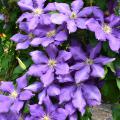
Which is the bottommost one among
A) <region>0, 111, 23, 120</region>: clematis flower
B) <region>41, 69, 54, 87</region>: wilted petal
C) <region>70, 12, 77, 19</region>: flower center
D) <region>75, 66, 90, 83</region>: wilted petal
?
<region>0, 111, 23, 120</region>: clematis flower

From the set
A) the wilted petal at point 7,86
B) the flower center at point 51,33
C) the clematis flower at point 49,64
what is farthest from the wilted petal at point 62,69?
the wilted petal at point 7,86

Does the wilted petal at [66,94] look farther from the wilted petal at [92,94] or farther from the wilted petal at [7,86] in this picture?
the wilted petal at [7,86]

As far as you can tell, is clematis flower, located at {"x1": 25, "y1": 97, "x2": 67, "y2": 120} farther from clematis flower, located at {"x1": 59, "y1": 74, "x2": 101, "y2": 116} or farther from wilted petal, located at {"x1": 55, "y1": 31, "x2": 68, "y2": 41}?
wilted petal, located at {"x1": 55, "y1": 31, "x2": 68, "y2": 41}

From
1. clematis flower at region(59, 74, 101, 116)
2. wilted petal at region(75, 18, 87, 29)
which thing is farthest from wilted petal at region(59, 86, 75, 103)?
wilted petal at region(75, 18, 87, 29)

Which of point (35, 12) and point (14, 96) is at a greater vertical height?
point (35, 12)

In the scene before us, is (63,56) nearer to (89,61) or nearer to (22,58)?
(89,61)

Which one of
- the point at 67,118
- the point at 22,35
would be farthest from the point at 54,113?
the point at 22,35

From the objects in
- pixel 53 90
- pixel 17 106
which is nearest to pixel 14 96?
pixel 17 106
